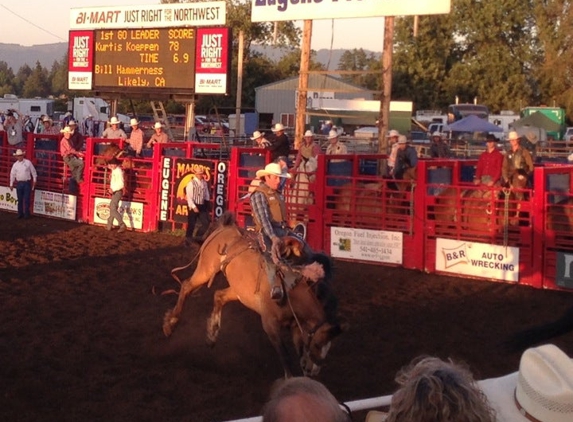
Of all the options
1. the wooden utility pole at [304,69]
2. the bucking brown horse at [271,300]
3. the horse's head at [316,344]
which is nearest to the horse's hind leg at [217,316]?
the bucking brown horse at [271,300]

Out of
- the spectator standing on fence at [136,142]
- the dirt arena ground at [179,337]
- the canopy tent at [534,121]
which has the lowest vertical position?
the dirt arena ground at [179,337]

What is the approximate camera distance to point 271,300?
7.50 m

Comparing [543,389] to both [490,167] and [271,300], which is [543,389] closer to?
[271,300]

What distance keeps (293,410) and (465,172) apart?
1482 cm

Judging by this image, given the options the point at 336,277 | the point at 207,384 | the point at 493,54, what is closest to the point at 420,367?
the point at 207,384

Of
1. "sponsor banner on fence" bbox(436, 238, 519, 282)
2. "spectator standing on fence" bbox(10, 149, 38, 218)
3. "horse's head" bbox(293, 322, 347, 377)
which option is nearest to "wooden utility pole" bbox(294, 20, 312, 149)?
"sponsor banner on fence" bbox(436, 238, 519, 282)

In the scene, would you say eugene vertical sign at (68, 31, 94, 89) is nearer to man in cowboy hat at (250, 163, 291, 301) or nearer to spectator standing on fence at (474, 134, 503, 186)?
spectator standing on fence at (474, 134, 503, 186)

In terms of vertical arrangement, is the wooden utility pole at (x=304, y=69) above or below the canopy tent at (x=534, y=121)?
below

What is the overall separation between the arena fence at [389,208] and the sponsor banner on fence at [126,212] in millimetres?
20

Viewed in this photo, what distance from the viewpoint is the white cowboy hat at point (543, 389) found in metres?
2.14

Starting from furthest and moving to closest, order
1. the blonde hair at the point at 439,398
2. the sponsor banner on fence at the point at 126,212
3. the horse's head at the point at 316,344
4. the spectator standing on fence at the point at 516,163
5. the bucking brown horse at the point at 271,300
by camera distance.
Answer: the sponsor banner on fence at the point at 126,212, the spectator standing on fence at the point at 516,163, the bucking brown horse at the point at 271,300, the horse's head at the point at 316,344, the blonde hair at the point at 439,398

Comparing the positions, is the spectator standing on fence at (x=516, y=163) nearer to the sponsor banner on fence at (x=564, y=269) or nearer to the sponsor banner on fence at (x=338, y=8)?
the sponsor banner on fence at (x=564, y=269)

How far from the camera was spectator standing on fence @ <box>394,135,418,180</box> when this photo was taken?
15195 mm

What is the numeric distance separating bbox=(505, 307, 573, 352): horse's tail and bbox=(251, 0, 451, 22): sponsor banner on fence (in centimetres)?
1096
